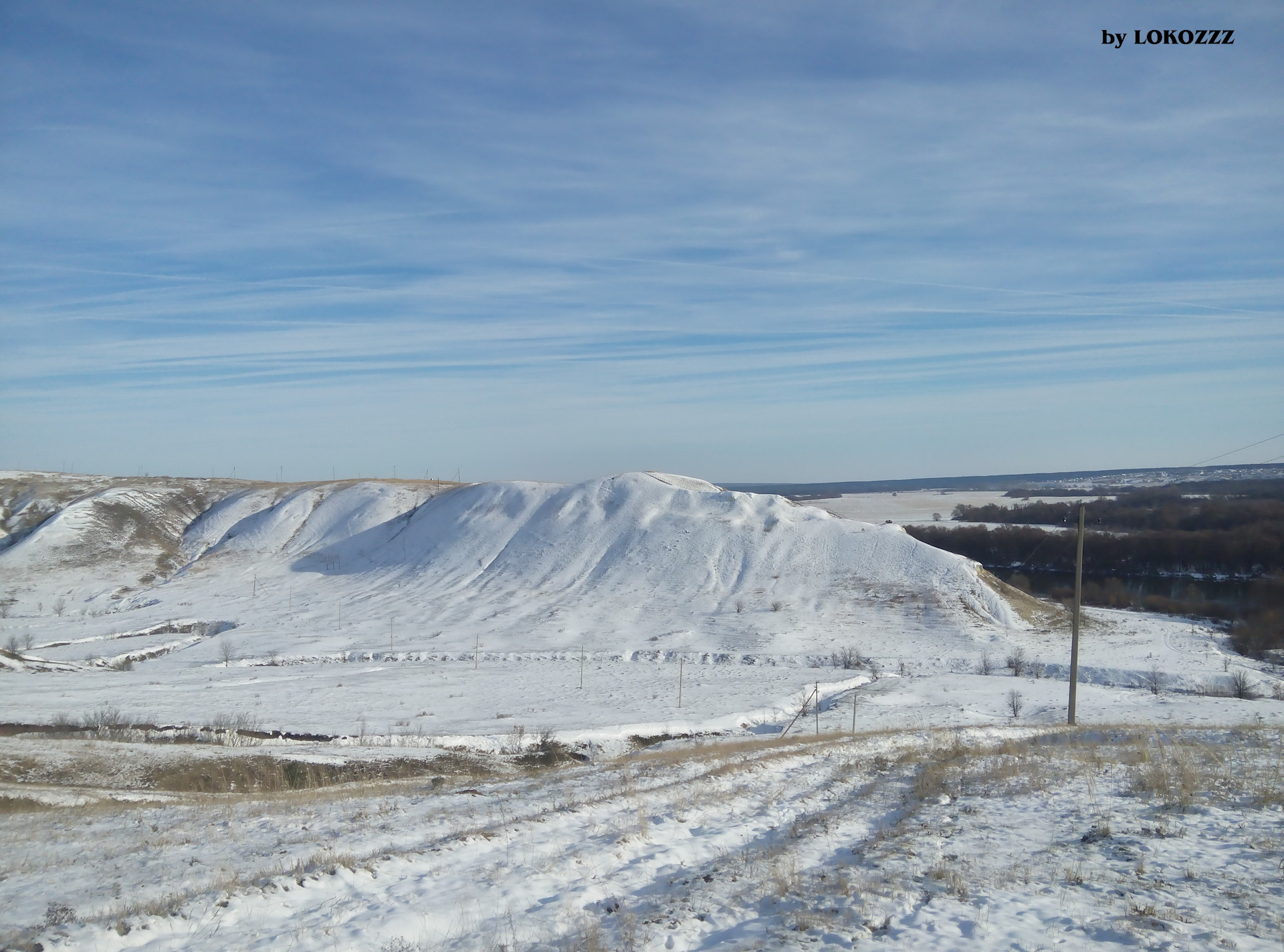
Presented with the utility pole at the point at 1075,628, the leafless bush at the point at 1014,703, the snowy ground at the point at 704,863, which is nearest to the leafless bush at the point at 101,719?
the snowy ground at the point at 704,863

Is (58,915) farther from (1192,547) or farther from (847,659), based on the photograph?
(1192,547)

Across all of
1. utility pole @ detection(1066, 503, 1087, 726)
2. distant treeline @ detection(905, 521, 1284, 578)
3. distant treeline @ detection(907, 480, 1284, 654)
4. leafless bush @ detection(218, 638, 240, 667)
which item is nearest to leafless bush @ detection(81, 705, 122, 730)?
leafless bush @ detection(218, 638, 240, 667)

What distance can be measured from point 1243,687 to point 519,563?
129 feet

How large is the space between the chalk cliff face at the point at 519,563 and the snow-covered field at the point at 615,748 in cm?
34

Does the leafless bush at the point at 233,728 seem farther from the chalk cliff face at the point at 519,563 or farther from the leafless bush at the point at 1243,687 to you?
the leafless bush at the point at 1243,687

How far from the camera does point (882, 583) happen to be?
46.1 m

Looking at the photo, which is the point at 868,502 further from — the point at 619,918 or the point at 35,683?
the point at 619,918

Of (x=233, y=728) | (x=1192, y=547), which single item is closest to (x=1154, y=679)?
(x=1192, y=547)

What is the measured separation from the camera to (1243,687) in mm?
28891

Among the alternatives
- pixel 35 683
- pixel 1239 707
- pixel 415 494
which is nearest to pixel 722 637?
pixel 1239 707

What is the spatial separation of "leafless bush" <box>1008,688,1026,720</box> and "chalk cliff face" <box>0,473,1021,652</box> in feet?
40.9

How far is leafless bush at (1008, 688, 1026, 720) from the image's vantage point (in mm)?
24156

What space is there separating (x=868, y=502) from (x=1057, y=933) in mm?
156182

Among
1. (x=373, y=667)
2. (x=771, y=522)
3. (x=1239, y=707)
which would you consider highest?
(x=771, y=522)
